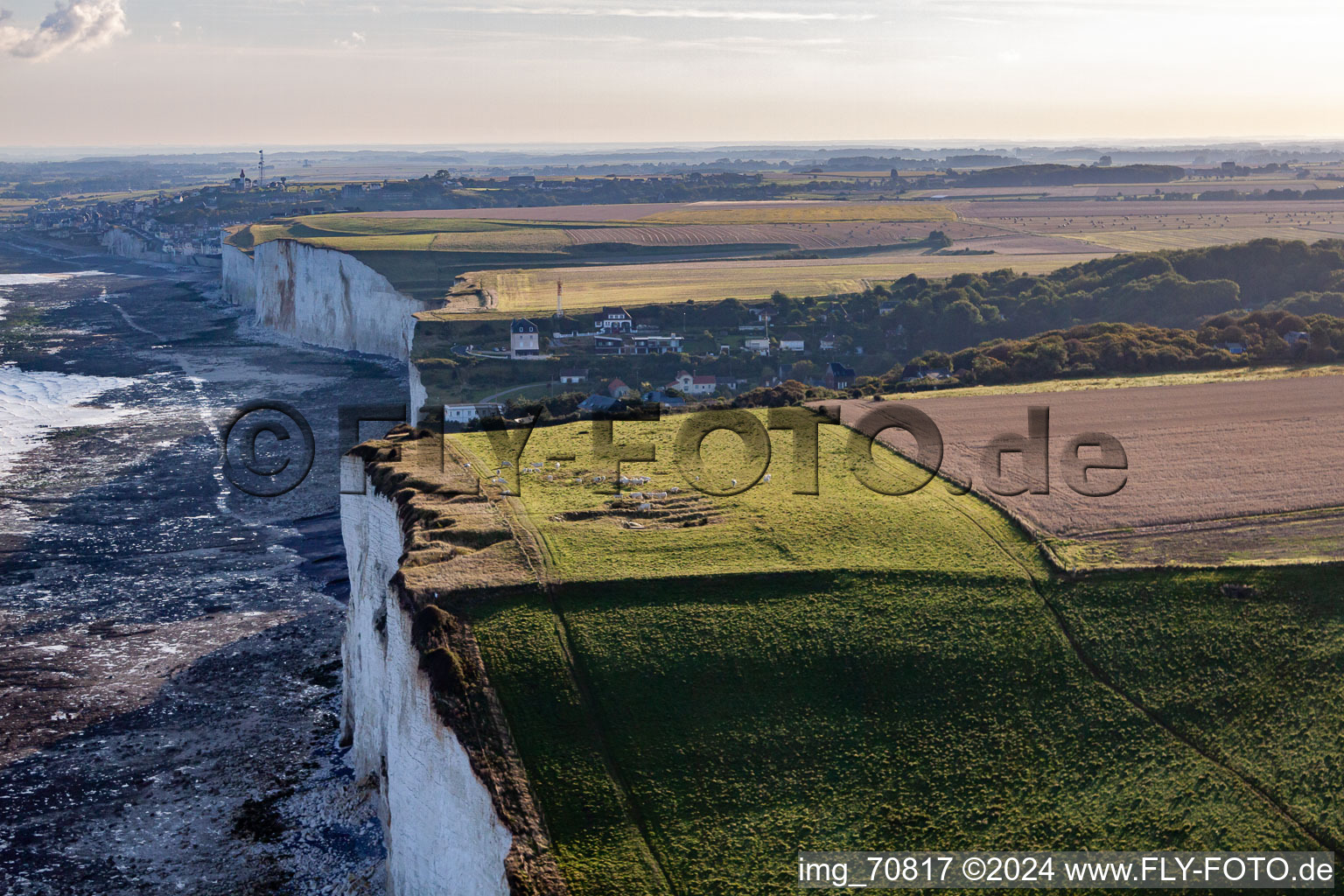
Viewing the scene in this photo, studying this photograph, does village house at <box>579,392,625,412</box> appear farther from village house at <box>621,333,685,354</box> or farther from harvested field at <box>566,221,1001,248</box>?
harvested field at <box>566,221,1001,248</box>

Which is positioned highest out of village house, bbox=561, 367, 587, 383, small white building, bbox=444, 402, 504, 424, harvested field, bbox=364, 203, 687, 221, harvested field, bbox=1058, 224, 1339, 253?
harvested field, bbox=364, 203, 687, 221

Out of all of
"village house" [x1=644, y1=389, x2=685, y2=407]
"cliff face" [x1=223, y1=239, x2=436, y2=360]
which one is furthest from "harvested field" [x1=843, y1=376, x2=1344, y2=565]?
"cliff face" [x1=223, y1=239, x2=436, y2=360]

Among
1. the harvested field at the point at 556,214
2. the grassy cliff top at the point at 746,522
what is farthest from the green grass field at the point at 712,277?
the grassy cliff top at the point at 746,522

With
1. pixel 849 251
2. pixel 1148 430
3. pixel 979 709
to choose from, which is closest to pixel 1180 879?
pixel 979 709

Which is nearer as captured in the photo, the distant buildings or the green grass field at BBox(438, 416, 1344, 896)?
the green grass field at BBox(438, 416, 1344, 896)

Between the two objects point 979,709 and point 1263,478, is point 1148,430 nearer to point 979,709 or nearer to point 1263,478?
point 1263,478

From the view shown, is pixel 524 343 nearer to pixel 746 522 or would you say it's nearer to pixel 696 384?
pixel 696 384

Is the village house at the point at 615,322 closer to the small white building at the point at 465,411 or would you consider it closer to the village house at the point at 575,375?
the village house at the point at 575,375
